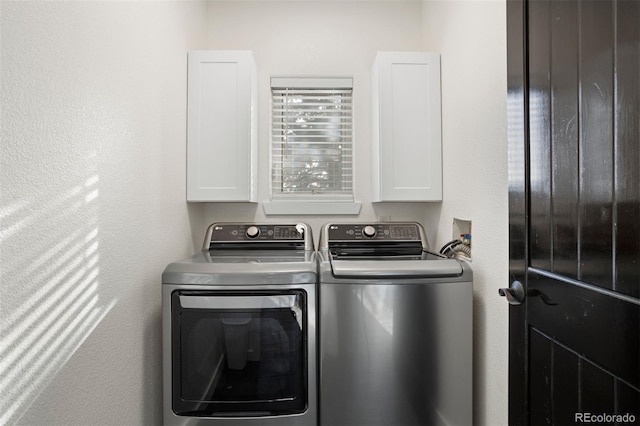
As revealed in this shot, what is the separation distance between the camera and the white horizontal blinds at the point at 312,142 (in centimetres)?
219

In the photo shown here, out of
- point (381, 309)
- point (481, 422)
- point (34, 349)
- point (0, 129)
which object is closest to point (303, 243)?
point (381, 309)

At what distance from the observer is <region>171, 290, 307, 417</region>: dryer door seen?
1.35m

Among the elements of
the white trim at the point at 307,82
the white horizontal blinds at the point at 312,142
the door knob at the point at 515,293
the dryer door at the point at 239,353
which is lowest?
the dryer door at the point at 239,353

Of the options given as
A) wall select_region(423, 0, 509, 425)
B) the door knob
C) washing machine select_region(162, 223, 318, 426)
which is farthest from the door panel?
washing machine select_region(162, 223, 318, 426)

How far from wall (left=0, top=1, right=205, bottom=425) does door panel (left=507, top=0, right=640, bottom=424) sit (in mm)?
1271

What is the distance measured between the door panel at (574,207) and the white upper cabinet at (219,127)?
131 centimetres

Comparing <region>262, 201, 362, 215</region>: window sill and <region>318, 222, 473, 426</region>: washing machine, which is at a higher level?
<region>262, 201, 362, 215</region>: window sill

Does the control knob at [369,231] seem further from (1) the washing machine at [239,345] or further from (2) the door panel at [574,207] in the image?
(2) the door panel at [574,207]

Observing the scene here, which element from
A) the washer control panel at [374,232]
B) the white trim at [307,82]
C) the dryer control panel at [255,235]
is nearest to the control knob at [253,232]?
the dryer control panel at [255,235]

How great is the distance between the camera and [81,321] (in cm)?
99

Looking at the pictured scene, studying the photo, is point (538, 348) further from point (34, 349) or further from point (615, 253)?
point (34, 349)

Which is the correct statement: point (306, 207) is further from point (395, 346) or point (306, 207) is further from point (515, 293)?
point (515, 293)

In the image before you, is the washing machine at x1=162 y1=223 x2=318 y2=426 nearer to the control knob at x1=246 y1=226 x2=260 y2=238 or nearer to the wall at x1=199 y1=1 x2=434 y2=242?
the control knob at x1=246 y1=226 x2=260 y2=238

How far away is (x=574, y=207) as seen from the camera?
775 mm
